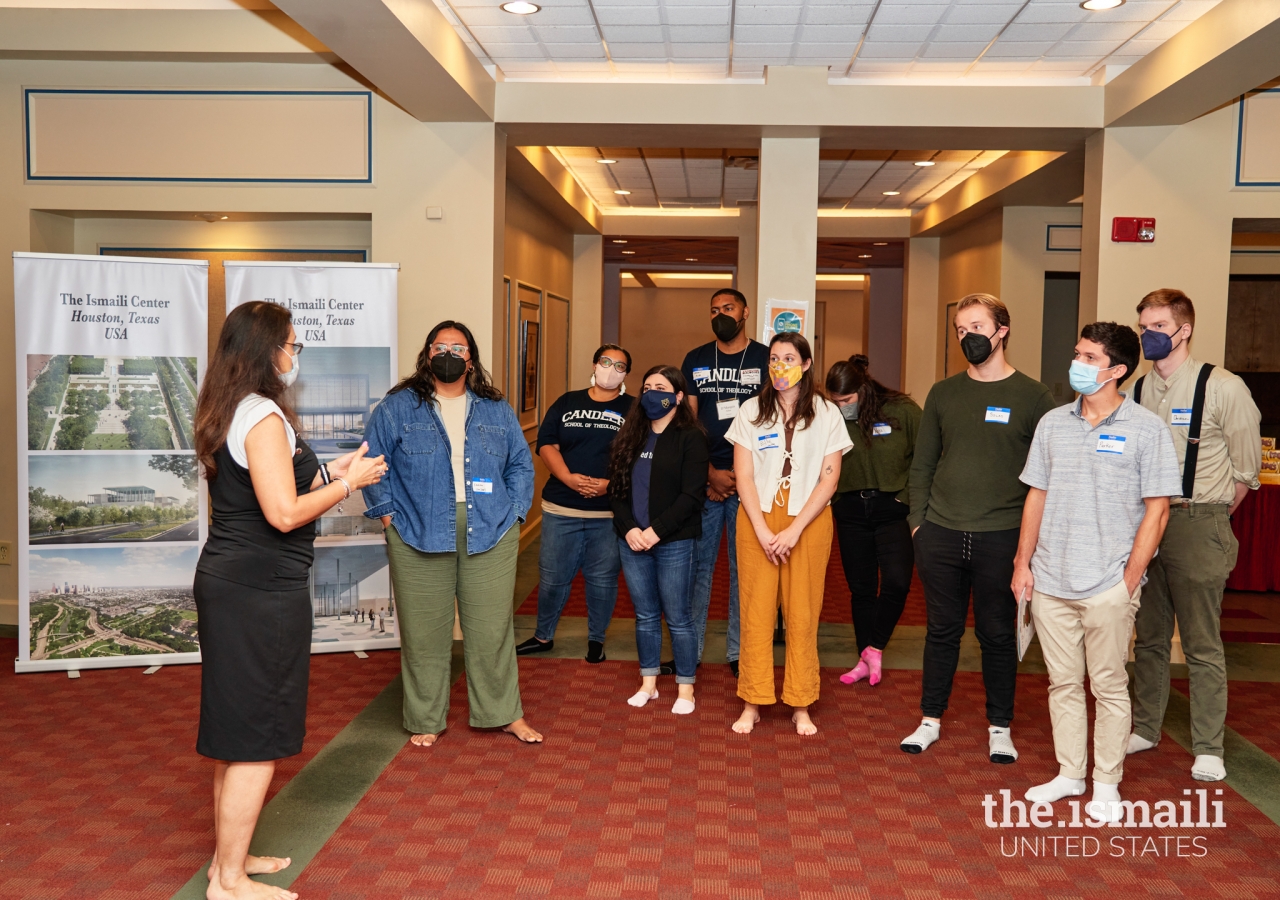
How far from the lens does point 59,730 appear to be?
12.9ft

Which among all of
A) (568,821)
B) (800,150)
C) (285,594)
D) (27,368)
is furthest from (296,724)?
(800,150)

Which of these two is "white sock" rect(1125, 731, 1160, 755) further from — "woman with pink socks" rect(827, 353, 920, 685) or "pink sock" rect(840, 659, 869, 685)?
"pink sock" rect(840, 659, 869, 685)

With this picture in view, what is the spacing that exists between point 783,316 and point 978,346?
7.46ft

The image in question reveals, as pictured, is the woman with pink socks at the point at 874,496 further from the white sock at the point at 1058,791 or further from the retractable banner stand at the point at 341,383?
the retractable banner stand at the point at 341,383

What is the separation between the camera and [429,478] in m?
3.73

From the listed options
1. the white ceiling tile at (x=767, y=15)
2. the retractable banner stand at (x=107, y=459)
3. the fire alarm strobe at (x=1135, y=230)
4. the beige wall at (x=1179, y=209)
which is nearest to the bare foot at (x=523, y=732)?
the retractable banner stand at (x=107, y=459)

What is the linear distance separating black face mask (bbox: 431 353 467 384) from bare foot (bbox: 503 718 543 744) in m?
1.40

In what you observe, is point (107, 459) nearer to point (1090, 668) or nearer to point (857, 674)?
point (857, 674)

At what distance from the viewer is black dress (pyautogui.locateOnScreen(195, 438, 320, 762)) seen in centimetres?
251

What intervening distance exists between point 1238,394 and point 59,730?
4750 millimetres

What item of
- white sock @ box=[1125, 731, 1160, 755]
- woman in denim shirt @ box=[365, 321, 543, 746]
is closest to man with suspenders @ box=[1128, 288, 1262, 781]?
white sock @ box=[1125, 731, 1160, 755]

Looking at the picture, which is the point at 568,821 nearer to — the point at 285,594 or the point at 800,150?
the point at 285,594

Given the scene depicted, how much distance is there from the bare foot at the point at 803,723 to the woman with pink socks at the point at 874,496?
2.46ft

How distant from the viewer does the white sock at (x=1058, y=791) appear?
333cm
